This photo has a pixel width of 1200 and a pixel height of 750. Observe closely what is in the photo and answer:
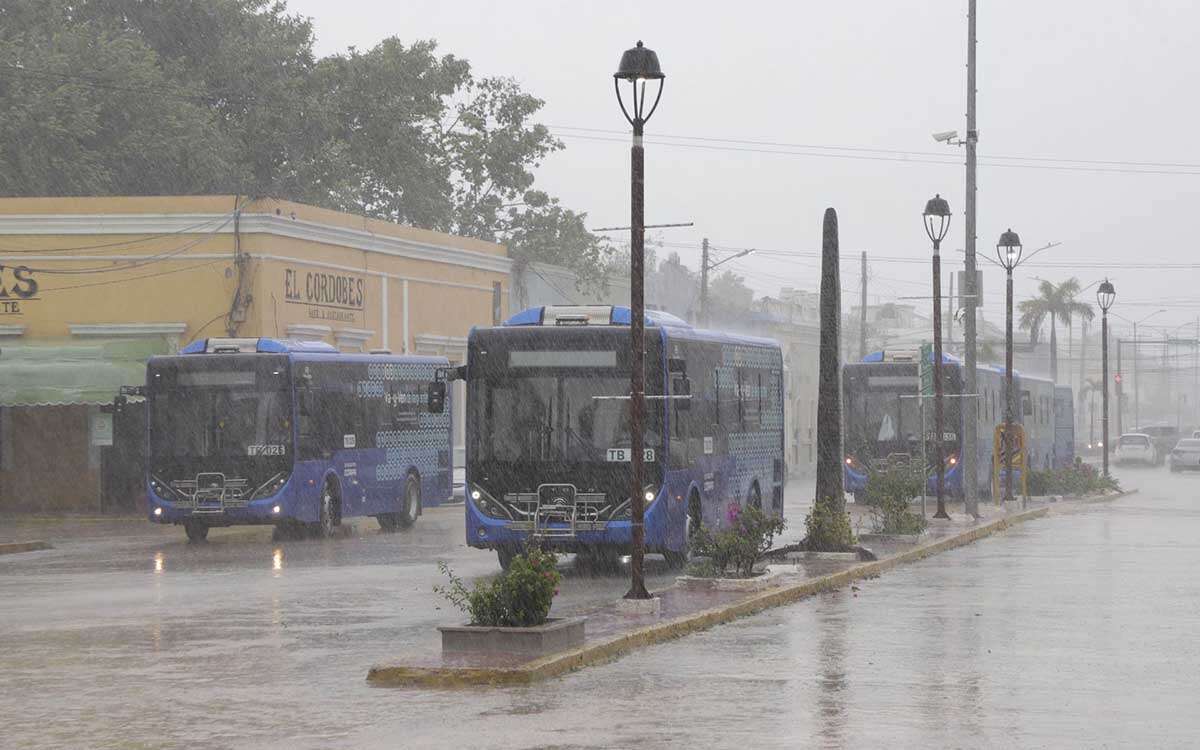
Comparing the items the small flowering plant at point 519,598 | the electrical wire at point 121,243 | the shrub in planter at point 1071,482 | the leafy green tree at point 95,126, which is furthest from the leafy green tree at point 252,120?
the small flowering plant at point 519,598

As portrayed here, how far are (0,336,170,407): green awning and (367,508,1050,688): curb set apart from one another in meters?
19.7

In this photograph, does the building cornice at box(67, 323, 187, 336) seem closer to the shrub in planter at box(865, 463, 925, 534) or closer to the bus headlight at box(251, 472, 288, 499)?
the bus headlight at box(251, 472, 288, 499)

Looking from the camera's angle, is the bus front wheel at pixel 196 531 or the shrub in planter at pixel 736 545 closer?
the shrub in planter at pixel 736 545

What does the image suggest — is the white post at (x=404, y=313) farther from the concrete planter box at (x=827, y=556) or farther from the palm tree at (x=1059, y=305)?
the palm tree at (x=1059, y=305)

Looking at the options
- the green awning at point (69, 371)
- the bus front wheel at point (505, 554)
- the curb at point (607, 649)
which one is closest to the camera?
→ the curb at point (607, 649)

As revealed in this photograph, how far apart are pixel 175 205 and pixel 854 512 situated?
15.5 metres

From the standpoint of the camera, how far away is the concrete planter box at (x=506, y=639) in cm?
1427

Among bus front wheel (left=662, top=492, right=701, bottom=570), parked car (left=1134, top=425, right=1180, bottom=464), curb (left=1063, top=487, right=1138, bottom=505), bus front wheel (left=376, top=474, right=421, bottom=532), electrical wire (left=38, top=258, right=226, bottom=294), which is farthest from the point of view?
parked car (left=1134, top=425, right=1180, bottom=464)

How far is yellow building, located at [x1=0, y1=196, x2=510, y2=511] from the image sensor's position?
130 ft

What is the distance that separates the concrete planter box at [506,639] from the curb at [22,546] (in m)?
16.5

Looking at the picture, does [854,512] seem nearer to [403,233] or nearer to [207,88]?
[403,233]

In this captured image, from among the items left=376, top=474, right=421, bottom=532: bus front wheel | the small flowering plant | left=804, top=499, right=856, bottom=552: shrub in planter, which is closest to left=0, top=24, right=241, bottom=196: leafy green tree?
left=376, top=474, right=421, bottom=532: bus front wheel

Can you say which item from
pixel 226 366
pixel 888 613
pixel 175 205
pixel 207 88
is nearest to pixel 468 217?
pixel 207 88

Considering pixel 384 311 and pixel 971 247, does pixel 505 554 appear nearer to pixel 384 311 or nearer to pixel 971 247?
pixel 971 247
